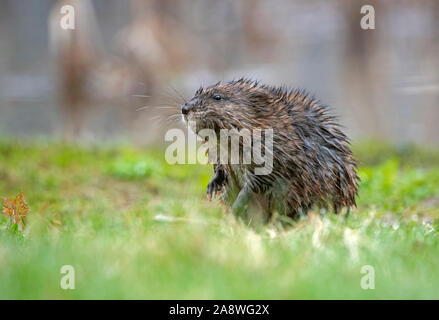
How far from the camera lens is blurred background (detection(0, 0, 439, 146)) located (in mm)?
13000

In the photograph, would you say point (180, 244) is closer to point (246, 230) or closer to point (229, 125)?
point (246, 230)

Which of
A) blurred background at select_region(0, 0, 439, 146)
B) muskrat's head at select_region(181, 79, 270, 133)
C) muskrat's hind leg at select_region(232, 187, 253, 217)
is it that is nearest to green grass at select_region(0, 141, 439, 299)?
muskrat's hind leg at select_region(232, 187, 253, 217)

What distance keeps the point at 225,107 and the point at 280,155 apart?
1.98 ft

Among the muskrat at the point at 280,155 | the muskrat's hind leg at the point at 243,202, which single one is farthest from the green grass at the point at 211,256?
the muskrat at the point at 280,155

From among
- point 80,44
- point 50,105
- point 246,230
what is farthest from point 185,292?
point 50,105

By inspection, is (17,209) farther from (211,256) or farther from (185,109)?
(211,256)

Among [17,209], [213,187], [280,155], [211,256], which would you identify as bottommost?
[211,256]

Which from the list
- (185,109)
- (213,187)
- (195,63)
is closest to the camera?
(185,109)

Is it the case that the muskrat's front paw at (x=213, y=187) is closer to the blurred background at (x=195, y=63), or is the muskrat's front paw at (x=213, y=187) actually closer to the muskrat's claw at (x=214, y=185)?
the muskrat's claw at (x=214, y=185)

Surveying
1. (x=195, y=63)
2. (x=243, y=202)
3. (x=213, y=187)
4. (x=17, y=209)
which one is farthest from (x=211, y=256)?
(x=195, y=63)

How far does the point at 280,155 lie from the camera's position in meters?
5.62

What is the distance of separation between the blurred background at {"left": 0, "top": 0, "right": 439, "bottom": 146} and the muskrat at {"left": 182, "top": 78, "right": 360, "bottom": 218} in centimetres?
71

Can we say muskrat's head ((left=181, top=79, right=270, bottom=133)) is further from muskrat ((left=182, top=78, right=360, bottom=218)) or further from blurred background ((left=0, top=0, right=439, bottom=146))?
blurred background ((left=0, top=0, right=439, bottom=146))
